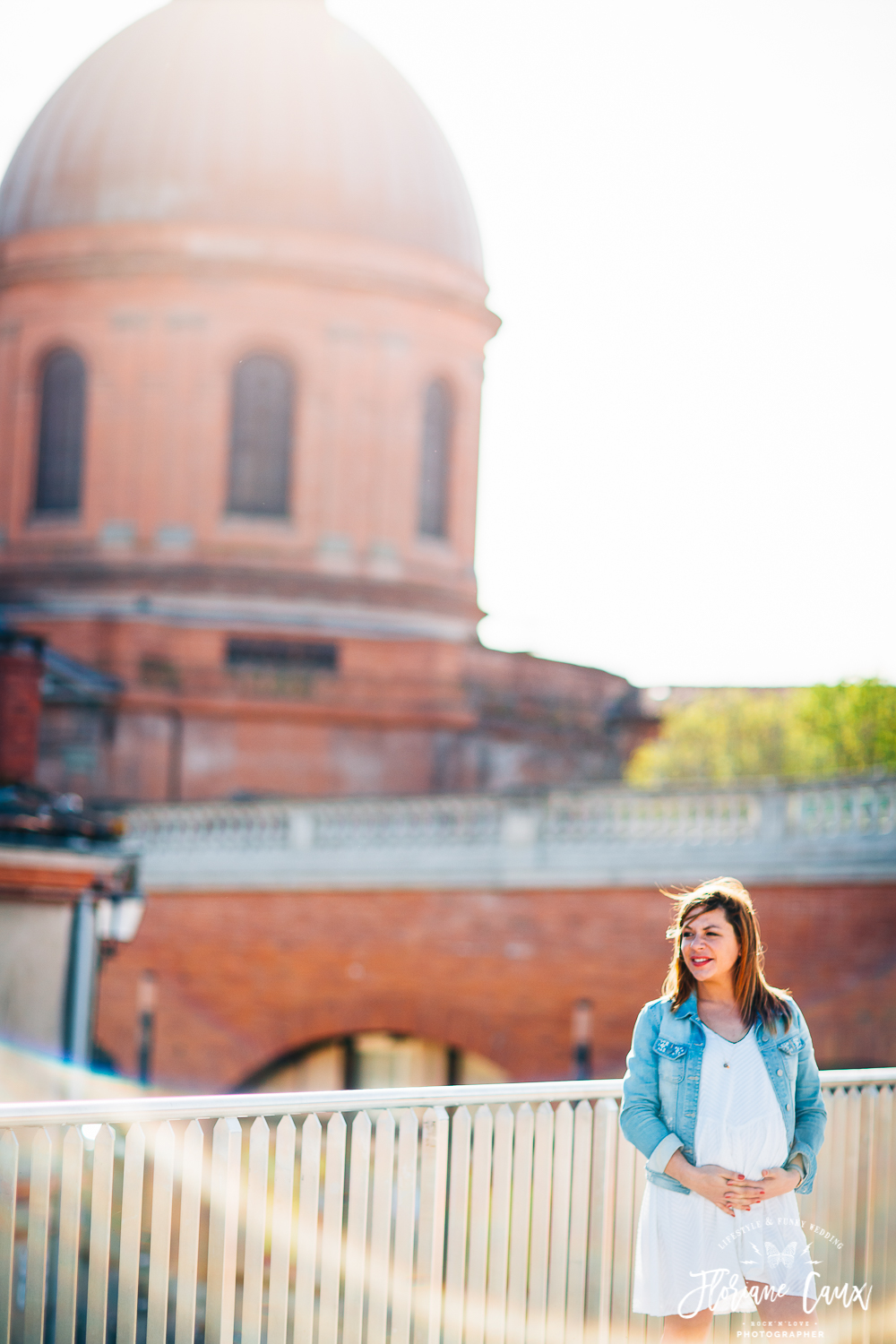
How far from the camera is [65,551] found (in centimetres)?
2739

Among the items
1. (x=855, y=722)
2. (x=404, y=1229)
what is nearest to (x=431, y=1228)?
(x=404, y=1229)

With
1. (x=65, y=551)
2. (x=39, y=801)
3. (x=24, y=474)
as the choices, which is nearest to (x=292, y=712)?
(x=65, y=551)

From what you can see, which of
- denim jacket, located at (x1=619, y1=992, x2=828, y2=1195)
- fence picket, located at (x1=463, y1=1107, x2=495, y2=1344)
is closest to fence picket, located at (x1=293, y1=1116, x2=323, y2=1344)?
fence picket, located at (x1=463, y1=1107, x2=495, y2=1344)

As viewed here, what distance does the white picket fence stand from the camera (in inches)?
181

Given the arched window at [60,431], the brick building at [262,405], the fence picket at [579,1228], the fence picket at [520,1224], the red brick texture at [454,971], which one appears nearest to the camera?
the fence picket at [520,1224]

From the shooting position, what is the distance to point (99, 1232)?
183 inches

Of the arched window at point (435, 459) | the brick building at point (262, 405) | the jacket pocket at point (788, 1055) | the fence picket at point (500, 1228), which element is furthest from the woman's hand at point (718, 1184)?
the arched window at point (435, 459)

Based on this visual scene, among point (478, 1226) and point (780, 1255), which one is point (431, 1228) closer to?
point (478, 1226)

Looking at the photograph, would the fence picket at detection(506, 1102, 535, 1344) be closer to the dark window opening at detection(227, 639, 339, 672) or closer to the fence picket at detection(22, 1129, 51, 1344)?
the fence picket at detection(22, 1129, 51, 1344)

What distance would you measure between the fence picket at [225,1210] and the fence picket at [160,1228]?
0.12 metres

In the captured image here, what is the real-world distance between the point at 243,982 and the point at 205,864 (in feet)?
4.54

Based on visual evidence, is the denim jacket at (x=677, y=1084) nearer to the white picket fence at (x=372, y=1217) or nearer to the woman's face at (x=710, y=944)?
the woman's face at (x=710, y=944)

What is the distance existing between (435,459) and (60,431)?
251 inches

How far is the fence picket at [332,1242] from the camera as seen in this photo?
16.3 ft
